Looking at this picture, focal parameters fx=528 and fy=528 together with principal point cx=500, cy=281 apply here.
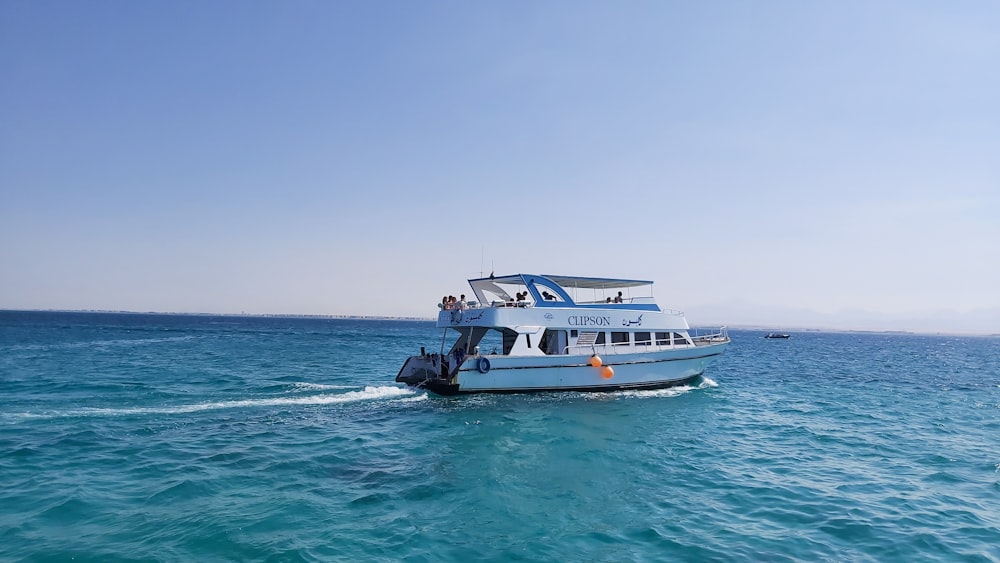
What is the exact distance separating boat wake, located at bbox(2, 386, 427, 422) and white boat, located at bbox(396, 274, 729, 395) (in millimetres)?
1067

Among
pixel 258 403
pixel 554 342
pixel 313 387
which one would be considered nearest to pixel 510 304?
pixel 554 342

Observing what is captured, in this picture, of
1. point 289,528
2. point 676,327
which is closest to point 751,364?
point 676,327

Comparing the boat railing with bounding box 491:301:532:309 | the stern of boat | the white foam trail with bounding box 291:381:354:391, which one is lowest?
the white foam trail with bounding box 291:381:354:391

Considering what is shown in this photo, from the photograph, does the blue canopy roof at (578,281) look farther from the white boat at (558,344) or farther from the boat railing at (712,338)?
the boat railing at (712,338)

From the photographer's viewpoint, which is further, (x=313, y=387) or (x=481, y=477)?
(x=313, y=387)

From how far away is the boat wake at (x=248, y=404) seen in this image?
1631 centimetres

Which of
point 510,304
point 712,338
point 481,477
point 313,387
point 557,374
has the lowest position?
point 481,477

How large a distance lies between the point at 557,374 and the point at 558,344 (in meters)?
1.51

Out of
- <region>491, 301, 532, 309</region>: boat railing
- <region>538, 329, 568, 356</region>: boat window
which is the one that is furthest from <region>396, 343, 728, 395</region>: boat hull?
<region>491, 301, 532, 309</region>: boat railing

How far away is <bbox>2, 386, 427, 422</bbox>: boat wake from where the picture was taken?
1631 cm

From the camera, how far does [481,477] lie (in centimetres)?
1170

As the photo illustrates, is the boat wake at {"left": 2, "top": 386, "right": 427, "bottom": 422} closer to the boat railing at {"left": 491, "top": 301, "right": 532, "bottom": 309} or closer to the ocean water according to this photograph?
the ocean water

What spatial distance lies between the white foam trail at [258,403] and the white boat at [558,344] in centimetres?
141

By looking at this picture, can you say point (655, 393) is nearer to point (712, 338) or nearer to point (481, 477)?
point (712, 338)
